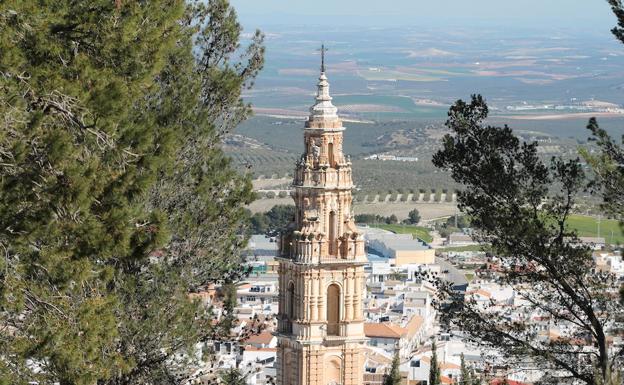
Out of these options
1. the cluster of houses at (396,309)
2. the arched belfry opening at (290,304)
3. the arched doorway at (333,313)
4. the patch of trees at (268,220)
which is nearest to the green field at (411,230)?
the cluster of houses at (396,309)

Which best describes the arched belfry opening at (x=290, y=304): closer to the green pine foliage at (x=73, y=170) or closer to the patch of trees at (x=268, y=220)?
the green pine foliage at (x=73, y=170)

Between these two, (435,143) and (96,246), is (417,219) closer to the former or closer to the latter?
(435,143)

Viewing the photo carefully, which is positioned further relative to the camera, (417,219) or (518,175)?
(417,219)

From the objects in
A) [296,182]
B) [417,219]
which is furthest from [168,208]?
[417,219]

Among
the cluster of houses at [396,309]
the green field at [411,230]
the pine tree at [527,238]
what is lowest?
the green field at [411,230]

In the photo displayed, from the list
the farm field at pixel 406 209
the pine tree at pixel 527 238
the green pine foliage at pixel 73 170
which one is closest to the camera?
the green pine foliage at pixel 73 170

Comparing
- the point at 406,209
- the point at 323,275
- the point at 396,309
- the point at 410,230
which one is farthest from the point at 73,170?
the point at 406,209

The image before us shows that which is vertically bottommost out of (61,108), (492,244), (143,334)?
(143,334)
